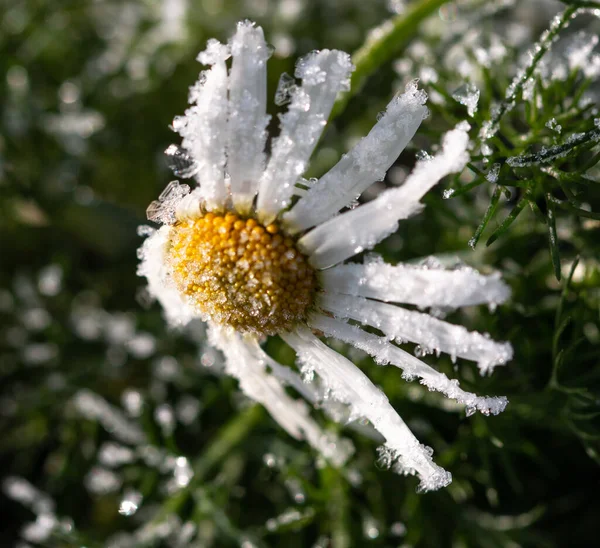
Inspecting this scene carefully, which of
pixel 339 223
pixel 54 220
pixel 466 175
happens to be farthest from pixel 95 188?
pixel 339 223

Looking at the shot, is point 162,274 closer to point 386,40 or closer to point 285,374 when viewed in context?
point 285,374

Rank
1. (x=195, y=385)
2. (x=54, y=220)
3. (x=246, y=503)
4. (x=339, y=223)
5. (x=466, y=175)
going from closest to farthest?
(x=339, y=223) < (x=466, y=175) < (x=246, y=503) < (x=195, y=385) < (x=54, y=220)

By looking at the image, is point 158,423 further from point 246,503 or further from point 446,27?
point 446,27

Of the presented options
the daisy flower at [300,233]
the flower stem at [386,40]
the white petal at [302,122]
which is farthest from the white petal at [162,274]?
the flower stem at [386,40]

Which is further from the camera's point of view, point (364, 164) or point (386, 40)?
point (386, 40)

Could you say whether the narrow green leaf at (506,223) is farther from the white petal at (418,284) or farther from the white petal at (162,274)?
the white petal at (162,274)

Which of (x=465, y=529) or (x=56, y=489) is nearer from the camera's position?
(x=465, y=529)

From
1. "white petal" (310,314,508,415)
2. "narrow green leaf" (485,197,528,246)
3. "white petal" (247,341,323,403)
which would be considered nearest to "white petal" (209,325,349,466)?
"white petal" (247,341,323,403)

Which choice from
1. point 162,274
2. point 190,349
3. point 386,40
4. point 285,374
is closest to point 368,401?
point 285,374
